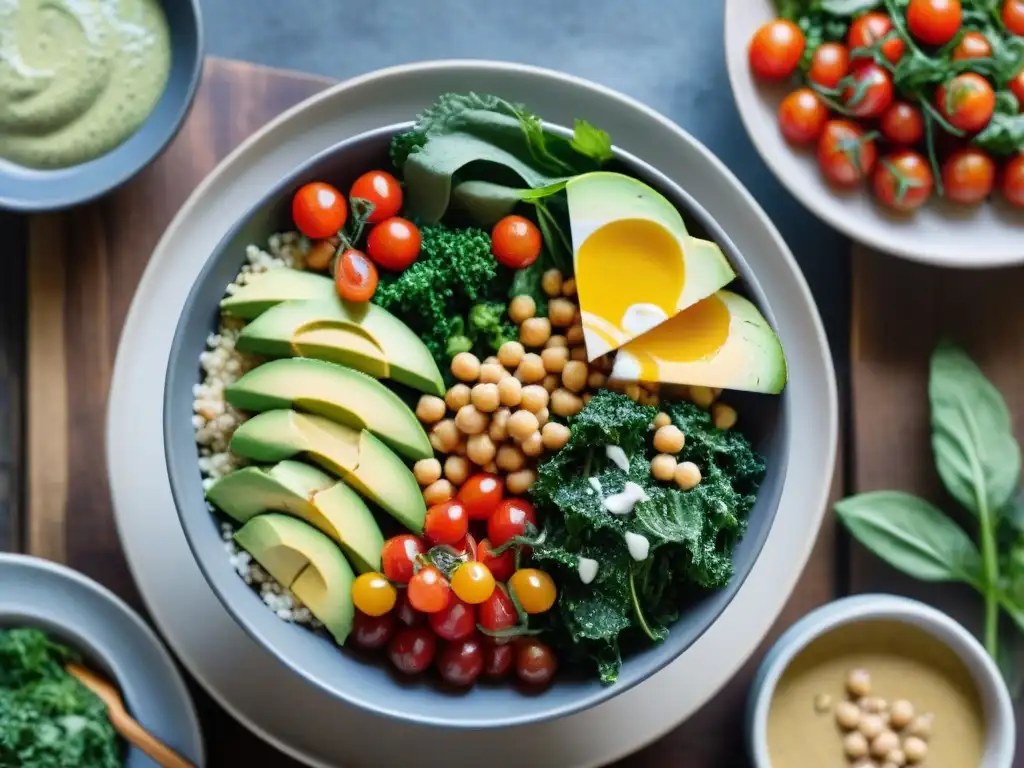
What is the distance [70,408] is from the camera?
1.55m

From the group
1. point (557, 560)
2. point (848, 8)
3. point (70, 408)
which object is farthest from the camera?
point (848, 8)

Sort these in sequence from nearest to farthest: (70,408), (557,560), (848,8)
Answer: (557,560) → (70,408) → (848,8)

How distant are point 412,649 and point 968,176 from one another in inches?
42.7

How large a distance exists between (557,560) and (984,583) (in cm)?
75

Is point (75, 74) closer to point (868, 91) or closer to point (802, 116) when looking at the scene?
point (802, 116)

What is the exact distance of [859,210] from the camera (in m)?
1.62

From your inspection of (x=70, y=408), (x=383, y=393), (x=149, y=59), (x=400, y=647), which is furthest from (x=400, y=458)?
(x=149, y=59)

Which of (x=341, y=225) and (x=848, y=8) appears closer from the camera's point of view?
(x=341, y=225)

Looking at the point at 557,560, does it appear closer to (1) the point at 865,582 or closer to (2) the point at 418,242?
(2) the point at 418,242

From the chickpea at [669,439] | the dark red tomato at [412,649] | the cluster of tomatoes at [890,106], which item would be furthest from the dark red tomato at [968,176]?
the dark red tomato at [412,649]

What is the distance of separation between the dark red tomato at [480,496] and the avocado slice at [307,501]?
13cm

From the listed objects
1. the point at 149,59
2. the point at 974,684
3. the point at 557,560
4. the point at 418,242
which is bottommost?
the point at 974,684

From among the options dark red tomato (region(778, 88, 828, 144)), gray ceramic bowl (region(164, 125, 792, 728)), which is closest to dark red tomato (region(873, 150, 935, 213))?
dark red tomato (region(778, 88, 828, 144))

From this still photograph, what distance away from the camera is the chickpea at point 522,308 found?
1.45m
